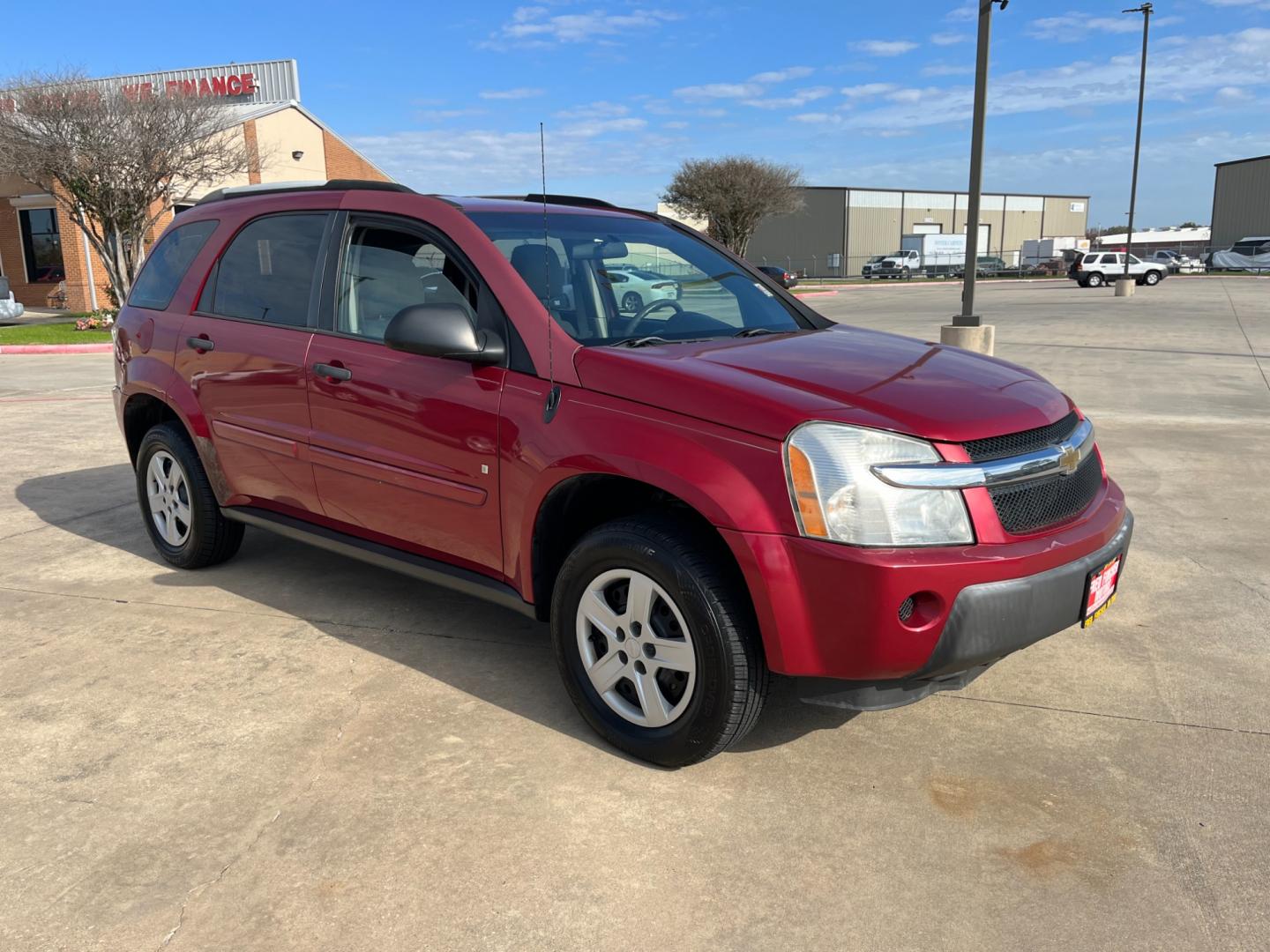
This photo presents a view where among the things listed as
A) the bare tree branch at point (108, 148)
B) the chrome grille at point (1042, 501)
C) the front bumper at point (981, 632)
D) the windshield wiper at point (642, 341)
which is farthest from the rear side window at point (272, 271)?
the bare tree branch at point (108, 148)

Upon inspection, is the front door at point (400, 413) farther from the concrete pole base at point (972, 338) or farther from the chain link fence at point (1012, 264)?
the chain link fence at point (1012, 264)

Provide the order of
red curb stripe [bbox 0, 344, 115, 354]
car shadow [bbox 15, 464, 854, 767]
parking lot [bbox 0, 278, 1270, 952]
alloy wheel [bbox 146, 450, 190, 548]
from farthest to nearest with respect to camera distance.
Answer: red curb stripe [bbox 0, 344, 115, 354]
alloy wheel [bbox 146, 450, 190, 548]
car shadow [bbox 15, 464, 854, 767]
parking lot [bbox 0, 278, 1270, 952]

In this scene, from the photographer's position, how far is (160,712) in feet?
11.4

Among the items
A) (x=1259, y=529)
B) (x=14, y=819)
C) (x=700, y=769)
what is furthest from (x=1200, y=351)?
(x=14, y=819)

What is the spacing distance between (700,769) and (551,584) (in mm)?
807

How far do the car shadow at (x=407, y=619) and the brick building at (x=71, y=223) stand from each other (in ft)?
74.3

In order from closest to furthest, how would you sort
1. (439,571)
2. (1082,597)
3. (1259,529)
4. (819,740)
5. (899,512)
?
(899,512), (1082,597), (819,740), (439,571), (1259,529)

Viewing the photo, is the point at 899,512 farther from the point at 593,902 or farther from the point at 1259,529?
the point at 1259,529

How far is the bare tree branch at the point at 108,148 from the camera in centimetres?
2109

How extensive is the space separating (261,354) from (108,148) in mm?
20780

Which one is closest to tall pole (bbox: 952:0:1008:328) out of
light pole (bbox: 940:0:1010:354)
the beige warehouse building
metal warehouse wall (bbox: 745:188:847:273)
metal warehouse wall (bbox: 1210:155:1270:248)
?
light pole (bbox: 940:0:1010:354)

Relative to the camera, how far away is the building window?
3052 centimetres

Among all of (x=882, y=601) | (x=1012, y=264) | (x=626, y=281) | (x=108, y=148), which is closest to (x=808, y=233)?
(x=1012, y=264)

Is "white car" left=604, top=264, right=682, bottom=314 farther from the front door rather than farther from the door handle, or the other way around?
the door handle
